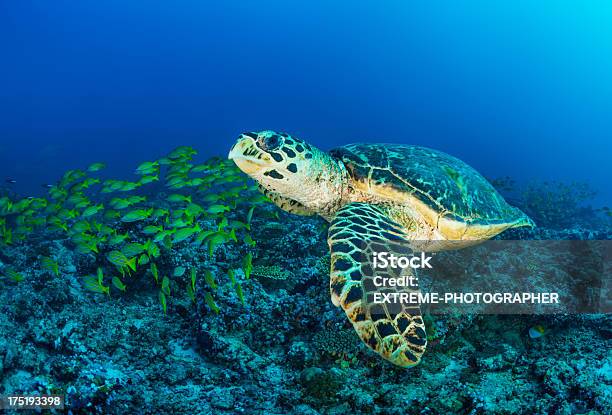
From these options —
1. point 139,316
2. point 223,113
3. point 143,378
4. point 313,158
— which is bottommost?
point 143,378

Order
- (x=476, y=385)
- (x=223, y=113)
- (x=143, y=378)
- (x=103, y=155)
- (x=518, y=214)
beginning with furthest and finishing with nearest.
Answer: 1. (x=223, y=113)
2. (x=103, y=155)
3. (x=518, y=214)
4. (x=143, y=378)
5. (x=476, y=385)

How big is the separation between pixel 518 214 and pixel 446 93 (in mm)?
82898

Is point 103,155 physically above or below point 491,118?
below

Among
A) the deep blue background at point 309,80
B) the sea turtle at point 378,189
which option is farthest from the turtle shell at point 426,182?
the deep blue background at point 309,80

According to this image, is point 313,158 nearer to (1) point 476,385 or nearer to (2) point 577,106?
(1) point 476,385

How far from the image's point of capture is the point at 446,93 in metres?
78.3

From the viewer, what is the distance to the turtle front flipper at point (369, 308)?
7.13 ft

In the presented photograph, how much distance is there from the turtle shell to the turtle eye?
0.84 meters

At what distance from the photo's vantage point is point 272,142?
3482 mm

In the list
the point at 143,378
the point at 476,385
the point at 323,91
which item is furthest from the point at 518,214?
the point at 323,91

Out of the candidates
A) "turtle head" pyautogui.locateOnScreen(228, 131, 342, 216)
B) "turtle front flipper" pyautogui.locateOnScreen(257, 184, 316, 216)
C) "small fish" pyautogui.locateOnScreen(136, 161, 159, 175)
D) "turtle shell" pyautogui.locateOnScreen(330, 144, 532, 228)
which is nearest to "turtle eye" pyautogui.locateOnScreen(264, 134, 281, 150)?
"turtle head" pyautogui.locateOnScreen(228, 131, 342, 216)

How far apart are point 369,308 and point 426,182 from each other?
5.92 ft

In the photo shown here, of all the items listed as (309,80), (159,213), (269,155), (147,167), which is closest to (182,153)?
(147,167)

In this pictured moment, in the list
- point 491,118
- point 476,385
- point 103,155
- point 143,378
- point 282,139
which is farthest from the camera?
point 491,118
